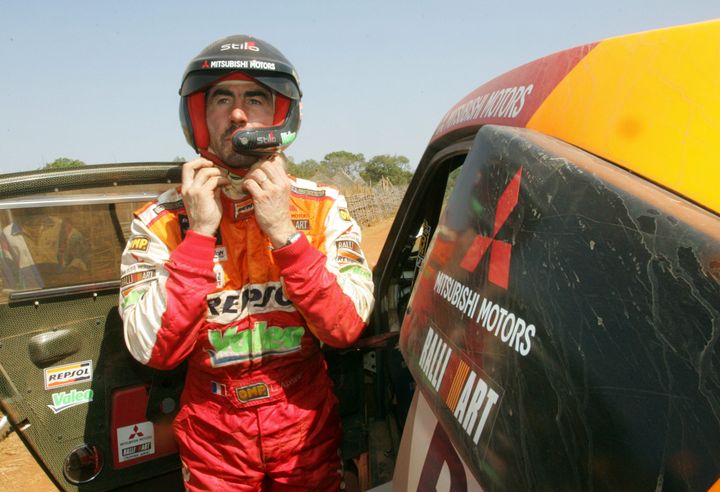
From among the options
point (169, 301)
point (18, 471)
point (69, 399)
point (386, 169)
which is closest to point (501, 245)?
point (169, 301)

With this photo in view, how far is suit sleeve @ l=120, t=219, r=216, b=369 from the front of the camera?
1710 mm

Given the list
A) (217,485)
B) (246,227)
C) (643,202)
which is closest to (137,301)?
(246,227)

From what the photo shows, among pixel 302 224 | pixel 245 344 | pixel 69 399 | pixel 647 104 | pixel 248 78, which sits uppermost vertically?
pixel 647 104

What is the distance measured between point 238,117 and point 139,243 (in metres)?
0.60

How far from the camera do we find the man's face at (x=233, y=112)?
6.50ft

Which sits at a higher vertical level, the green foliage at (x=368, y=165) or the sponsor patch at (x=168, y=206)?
the sponsor patch at (x=168, y=206)

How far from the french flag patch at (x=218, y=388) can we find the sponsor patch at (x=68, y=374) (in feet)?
2.25

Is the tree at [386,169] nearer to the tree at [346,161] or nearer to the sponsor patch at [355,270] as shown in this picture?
the tree at [346,161]

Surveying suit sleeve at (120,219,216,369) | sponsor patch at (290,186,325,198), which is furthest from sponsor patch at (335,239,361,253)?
suit sleeve at (120,219,216,369)

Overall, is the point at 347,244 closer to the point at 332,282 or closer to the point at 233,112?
the point at 332,282

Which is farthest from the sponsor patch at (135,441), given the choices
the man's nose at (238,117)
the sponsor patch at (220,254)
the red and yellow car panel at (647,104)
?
the red and yellow car panel at (647,104)

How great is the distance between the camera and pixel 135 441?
7.71 feet

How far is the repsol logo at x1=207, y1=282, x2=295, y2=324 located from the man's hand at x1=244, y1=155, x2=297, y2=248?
9.2 inches

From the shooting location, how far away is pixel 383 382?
2.48 metres
